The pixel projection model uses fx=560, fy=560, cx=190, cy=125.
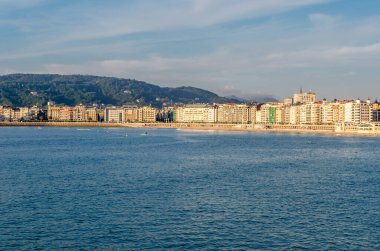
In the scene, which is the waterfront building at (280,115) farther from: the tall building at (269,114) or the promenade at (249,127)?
the promenade at (249,127)

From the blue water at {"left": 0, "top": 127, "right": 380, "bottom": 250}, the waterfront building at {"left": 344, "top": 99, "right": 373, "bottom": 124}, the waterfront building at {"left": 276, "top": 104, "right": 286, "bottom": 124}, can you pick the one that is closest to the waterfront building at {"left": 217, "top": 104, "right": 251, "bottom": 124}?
the waterfront building at {"left": 276, "top": 104, "right": 286, "bottom": 124}

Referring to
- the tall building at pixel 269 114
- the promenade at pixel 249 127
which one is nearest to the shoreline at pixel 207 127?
the promenade at pixel 249 127

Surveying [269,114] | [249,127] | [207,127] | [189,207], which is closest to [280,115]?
[269,114]

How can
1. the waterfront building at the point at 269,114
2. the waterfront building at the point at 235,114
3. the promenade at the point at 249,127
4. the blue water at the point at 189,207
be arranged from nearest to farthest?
the blue water at the point at 189,207 < the promenade at the point at 249,127 < the waterfront building at the point at 269,114 < the waterfront building at the point at 235,114

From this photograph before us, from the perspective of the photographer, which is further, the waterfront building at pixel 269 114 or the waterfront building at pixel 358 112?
the waterfront building at pixel 269 114

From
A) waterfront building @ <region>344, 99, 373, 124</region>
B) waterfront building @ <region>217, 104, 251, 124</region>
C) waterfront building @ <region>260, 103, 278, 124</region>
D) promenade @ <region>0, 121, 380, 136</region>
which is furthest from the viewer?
waterfront building @ <region>217, 104, 251, 124</region>

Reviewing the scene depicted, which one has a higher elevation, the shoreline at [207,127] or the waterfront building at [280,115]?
the waterfront building at [280,115]

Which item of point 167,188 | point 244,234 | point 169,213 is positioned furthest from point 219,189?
point 244,234

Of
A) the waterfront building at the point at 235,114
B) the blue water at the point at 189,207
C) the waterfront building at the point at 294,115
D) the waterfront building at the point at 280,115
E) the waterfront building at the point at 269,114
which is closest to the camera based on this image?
the blue water at the point at 189,207

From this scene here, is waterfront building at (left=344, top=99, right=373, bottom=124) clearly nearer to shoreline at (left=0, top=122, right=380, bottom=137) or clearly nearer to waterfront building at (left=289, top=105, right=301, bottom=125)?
shoreline at (left=0, top=122, right=380, bottom=137)

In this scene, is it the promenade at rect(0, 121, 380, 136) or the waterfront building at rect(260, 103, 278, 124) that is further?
the waterfront building at rect(260, 103, 278, 124)

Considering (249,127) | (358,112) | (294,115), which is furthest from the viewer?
(294,115)

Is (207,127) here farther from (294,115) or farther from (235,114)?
(235,114)

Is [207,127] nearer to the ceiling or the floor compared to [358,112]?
nearer to the floor
